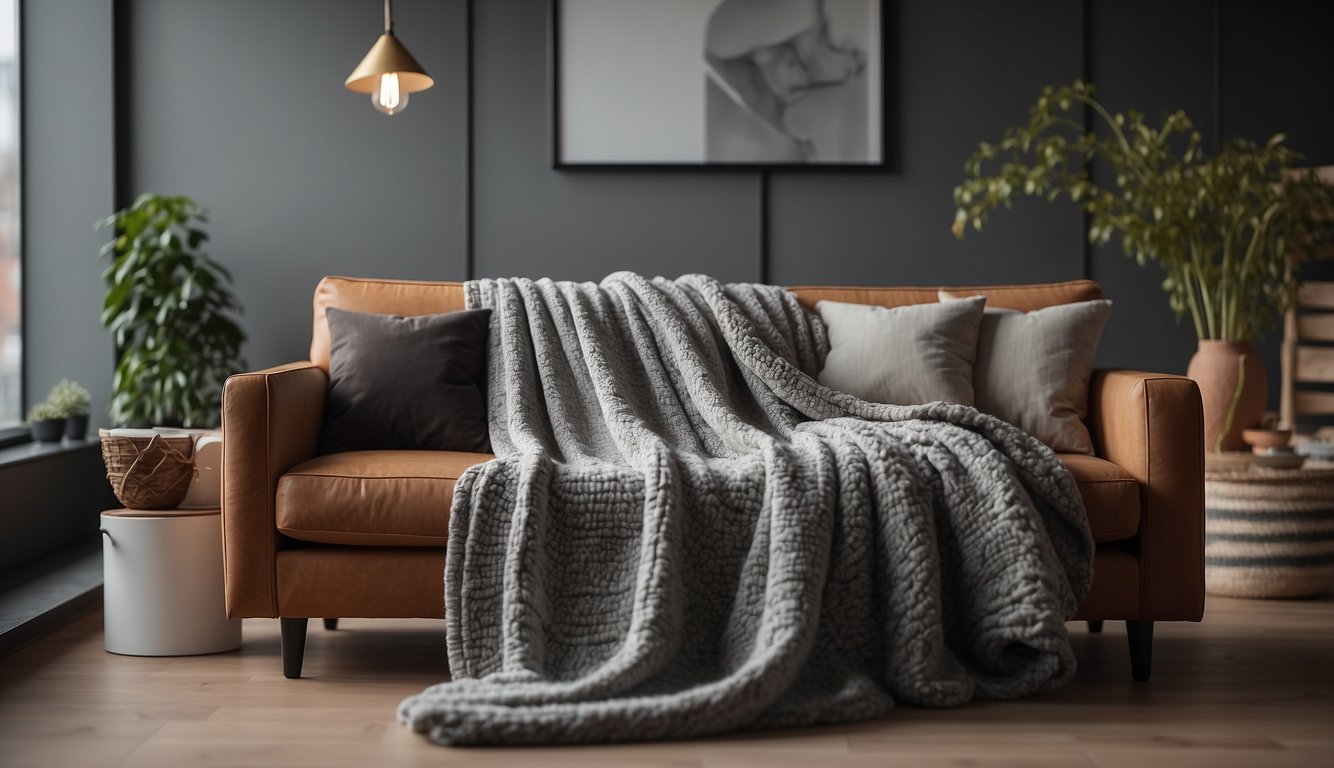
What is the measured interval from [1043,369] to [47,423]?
119 inches

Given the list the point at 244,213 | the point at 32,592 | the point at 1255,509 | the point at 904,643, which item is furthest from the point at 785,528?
the point at 244,213

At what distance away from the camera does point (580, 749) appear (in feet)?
6.33

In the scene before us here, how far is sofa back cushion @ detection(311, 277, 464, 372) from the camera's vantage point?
2979mm

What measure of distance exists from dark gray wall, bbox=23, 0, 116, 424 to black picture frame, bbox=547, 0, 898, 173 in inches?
60.8

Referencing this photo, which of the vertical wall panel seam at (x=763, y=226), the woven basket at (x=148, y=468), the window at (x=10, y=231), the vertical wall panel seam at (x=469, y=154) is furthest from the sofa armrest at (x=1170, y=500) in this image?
the window at (x=10, y=231)

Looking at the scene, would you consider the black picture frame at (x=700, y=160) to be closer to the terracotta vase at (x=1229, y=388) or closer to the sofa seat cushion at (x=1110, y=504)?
the terracotta vase at (x=1229, y=388)

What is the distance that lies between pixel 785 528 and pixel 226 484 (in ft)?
3.67

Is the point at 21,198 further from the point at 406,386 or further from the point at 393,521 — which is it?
the point at 393,521

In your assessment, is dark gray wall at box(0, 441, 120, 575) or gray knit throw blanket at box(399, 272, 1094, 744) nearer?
gray knit throw blanket at box(399, 272, 1094, 744)

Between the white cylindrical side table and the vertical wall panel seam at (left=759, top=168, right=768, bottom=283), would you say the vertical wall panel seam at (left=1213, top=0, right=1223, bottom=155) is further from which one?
the white cylindrical side table

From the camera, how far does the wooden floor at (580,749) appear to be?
1.90 m

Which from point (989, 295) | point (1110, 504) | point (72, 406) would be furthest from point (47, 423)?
point (1110, 504)

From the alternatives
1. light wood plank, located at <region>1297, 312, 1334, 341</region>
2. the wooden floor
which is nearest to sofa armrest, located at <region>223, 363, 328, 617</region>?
the wooden floor

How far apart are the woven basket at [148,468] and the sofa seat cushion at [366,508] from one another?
17.0 inches
